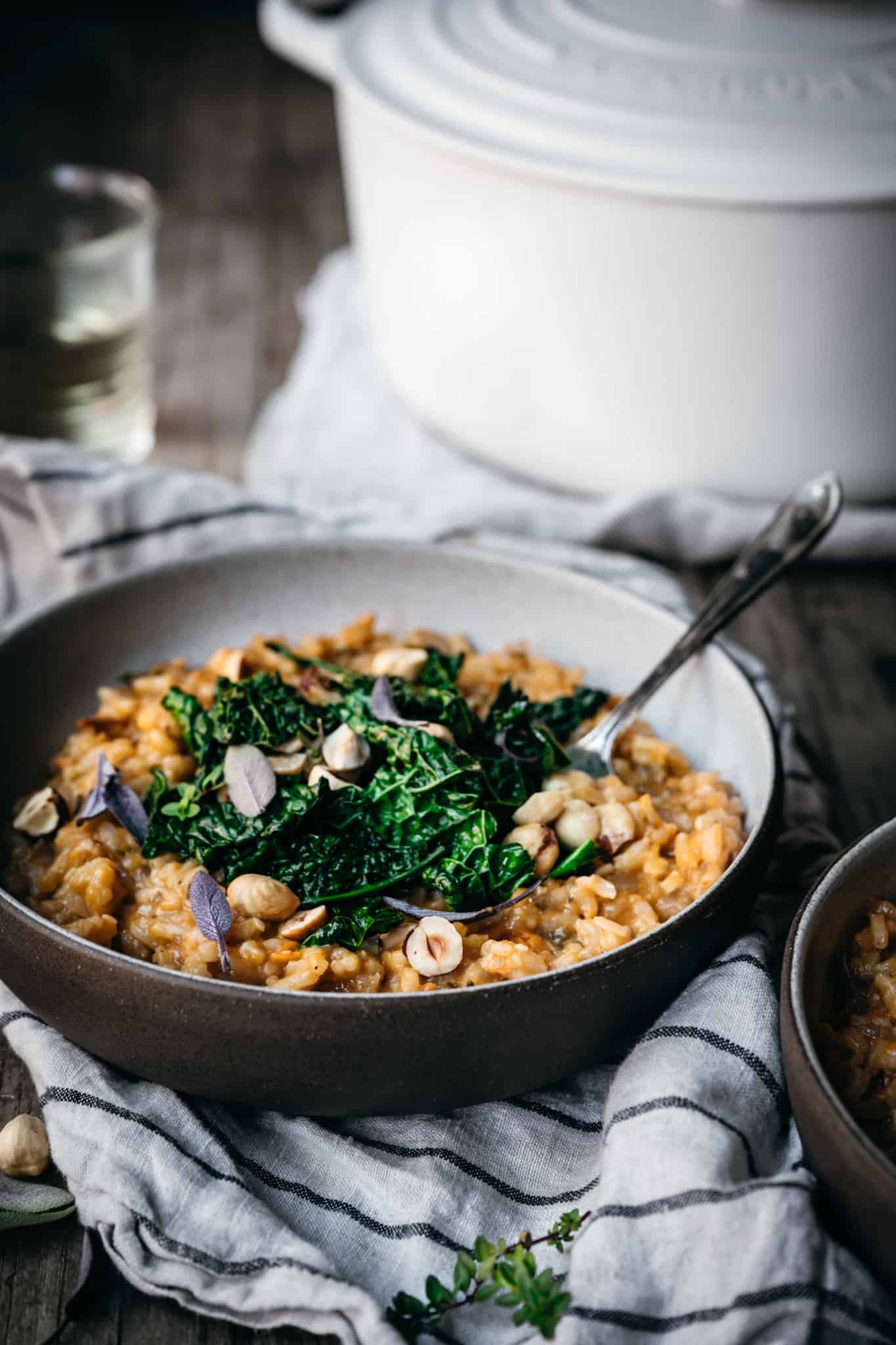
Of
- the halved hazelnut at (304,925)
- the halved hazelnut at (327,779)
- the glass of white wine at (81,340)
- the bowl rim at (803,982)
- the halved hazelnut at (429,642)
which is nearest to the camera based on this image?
the bowl rim at (803,982)

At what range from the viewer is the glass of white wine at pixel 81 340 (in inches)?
159

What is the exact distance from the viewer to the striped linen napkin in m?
1.90

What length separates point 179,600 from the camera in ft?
10.2

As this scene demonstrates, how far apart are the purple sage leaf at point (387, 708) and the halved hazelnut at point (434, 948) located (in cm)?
43

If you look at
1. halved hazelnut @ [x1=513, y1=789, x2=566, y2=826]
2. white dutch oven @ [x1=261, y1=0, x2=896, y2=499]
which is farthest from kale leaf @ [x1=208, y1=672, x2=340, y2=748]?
white dutch oven @ [x1=261, y1=0, x2=896, y2=499]

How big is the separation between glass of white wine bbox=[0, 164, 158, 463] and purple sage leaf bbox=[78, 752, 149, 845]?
1868 millimetres

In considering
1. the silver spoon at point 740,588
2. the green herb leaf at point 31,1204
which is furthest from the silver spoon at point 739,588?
the green herb leaf at point 31,1204

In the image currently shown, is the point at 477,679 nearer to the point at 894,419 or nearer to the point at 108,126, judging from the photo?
the point at 894,419

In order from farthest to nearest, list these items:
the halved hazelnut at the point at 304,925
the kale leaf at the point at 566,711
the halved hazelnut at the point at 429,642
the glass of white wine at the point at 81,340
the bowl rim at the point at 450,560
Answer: the glass of white wine at the point at 81,340 < the halved hazelnut at the point at 429,642 < the kale leaf at the point at 566,711 < the halved hazelnut at the point at 304,925 < the bowl rim at the point at 450,560

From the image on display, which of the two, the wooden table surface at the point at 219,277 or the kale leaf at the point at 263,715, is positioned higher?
the kale leaf at the point at 263,715

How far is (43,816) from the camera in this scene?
2547 mm

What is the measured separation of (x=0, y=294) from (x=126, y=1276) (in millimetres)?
2911

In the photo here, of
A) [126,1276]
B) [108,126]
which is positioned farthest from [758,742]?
[108,126]

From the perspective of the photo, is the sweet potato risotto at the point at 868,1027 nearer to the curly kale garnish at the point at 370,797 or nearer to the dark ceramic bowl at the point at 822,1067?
the dark ceramic bowl at the point at 822,1067
